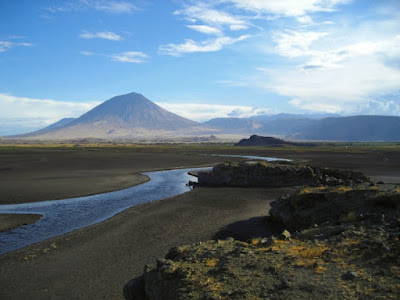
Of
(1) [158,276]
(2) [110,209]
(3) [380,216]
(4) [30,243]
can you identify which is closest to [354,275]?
(1) [158,276]

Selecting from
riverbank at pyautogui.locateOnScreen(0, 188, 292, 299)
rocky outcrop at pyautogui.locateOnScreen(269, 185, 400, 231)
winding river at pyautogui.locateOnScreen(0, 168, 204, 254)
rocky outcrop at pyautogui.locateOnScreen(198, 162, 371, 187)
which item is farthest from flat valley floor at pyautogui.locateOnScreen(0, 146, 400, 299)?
rocky outcrop at pyautogui.locateOnScreen(198, 162, 371, 187)

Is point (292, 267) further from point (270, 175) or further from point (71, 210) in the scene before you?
point (270, 175)

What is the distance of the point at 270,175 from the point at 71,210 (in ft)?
72.0

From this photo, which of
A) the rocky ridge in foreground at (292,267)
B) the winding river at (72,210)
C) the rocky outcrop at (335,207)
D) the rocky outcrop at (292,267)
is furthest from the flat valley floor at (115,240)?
the rocky outcrop at (292,267)

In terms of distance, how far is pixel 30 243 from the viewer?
17203 millimetres

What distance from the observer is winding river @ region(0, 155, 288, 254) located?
1844 centimetres

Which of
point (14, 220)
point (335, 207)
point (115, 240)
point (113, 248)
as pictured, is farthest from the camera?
point (14, 220)

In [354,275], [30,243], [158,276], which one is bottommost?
[30,243]

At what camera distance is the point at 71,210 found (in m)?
25.1

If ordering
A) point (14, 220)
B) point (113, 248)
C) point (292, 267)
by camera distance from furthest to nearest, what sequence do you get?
point (14, 220) → point (113, 248) → point (292, 267)

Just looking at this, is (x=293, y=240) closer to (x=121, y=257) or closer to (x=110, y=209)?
(x=121, y=257)

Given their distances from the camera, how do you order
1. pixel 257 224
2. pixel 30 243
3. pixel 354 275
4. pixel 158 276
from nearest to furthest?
pixel 354 275
pixel 158 276
pixel 30 243
pixel 257 224

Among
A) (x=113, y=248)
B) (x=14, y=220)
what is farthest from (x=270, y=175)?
(x=14, y=220)

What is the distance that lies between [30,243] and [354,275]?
15571 mm
